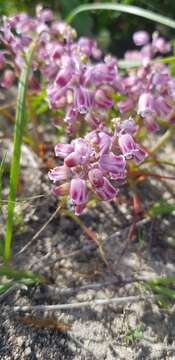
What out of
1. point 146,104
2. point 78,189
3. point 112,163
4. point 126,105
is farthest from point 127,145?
point 126,105

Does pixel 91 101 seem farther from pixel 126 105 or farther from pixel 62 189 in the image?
pixel 62 189

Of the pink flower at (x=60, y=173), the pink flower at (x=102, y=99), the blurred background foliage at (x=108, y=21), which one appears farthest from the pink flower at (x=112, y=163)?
the blurred background foliage at (x=108, y=21)

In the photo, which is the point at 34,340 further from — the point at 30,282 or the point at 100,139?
the point at 100,139

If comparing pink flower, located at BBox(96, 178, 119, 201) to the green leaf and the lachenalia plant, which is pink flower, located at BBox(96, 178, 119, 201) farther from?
the green leaf

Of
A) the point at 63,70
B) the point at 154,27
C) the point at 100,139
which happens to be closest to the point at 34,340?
the point at 100,139

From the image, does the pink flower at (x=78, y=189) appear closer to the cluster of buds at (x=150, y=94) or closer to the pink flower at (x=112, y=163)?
the pink flower at (x=112, y=163)

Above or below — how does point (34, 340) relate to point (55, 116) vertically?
below
